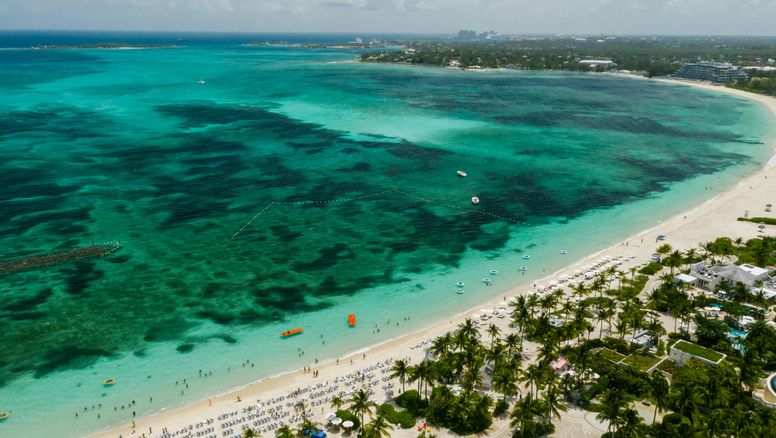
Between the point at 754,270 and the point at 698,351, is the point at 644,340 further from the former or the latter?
the point at 754,270

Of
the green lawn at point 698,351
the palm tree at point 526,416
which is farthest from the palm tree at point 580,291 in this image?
the palm tree at point 526,416

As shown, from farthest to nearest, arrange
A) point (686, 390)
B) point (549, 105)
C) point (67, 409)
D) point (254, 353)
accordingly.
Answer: point (549, 105) → point (254, 353) → point (67, 409) → point (686, 390)

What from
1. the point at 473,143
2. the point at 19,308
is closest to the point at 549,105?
the point at 473,143

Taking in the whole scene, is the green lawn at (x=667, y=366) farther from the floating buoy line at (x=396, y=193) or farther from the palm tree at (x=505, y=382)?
the floating buoy line at (x=396, y=193)

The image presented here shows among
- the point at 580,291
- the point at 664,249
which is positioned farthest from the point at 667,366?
the point at 664,249

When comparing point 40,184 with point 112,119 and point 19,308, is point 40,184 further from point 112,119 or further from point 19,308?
point 112,119

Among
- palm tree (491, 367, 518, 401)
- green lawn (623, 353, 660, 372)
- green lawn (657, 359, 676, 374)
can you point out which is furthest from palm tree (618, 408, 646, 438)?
green lawn (657, 359, 676, 374)
